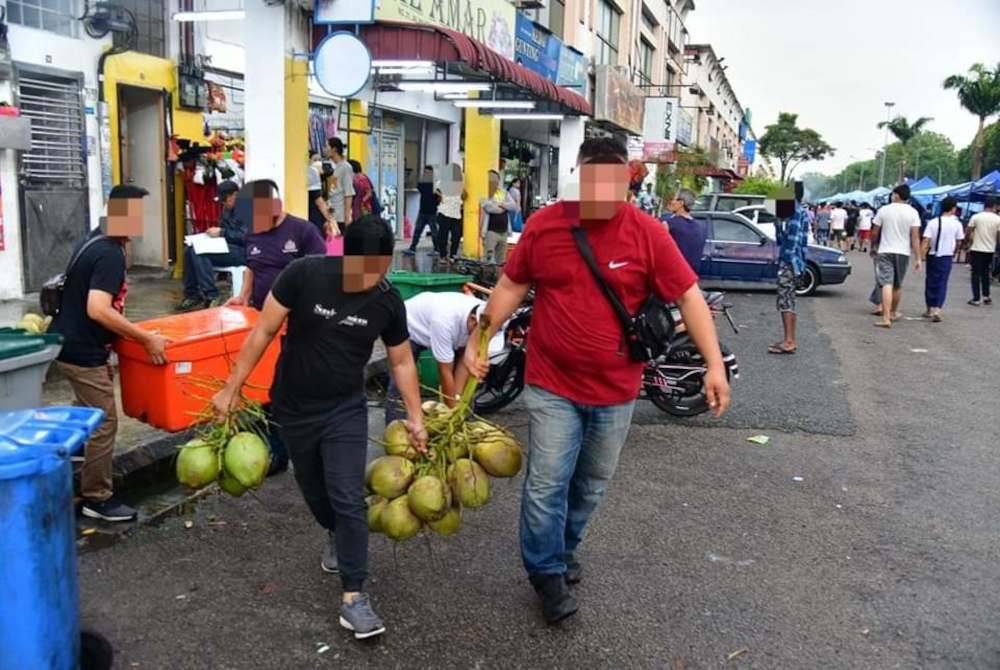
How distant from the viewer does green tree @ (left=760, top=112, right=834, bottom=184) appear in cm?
8612

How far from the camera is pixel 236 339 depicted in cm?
487

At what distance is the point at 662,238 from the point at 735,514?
2213mm

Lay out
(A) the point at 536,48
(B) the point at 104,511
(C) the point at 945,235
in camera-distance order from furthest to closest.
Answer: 1. (A) the point at 536,48
2. (C) the point at 945,235
3. (B) the point at 104,511

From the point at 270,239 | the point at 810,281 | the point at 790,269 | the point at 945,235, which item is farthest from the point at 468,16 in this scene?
the point at 270,239

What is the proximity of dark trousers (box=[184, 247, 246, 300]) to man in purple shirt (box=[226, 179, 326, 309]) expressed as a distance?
423 cm

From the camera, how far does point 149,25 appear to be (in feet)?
36.4

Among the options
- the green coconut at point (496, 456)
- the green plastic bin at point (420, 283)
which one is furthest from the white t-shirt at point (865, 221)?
the green coconut at point (496, 456)

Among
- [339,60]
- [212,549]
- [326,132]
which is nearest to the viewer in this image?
[212,549]

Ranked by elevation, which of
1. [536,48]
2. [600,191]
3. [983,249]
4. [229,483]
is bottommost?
[229,483]

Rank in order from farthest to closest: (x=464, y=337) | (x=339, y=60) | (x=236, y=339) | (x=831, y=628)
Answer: (x=339, y=60)
(x=464, y=337)
(x=236, y=339)
(x=831, y=628)

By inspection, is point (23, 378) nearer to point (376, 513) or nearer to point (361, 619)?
point (376, 513)

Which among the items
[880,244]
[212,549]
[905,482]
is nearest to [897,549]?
[905,482]

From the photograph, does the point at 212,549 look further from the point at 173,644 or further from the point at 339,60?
the point at 339,60

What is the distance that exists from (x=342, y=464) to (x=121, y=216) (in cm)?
182
